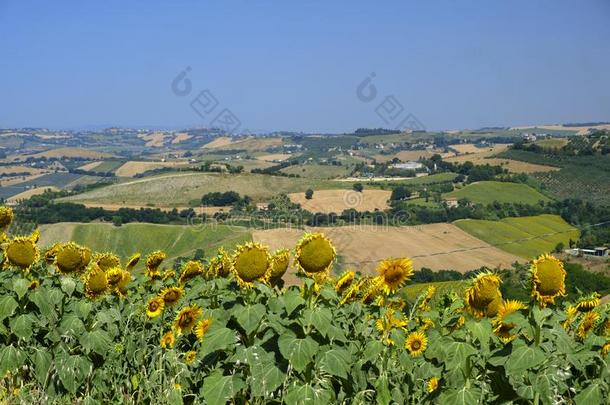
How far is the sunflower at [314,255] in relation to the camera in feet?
16.3

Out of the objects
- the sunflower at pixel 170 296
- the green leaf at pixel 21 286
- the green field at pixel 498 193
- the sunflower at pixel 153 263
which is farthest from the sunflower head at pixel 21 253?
the green field at pixel 498 193

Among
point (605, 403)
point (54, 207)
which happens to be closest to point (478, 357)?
point (605, 403)

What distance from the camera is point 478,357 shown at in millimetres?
4945

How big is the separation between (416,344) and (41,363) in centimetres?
404

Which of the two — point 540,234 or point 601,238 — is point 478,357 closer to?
point 601,238

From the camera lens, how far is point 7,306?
635cm

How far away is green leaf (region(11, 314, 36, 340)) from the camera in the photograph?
627 centimetres

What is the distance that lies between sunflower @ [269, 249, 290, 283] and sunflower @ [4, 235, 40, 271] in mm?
2992

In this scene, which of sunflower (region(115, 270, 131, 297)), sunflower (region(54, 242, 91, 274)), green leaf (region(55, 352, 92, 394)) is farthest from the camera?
sunflower (region(115, 270, 131, 297))

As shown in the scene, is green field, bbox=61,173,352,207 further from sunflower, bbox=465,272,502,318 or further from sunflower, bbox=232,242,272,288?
sunflower, bbox=465,272,502,318

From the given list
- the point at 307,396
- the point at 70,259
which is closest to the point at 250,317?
the point at 307,396

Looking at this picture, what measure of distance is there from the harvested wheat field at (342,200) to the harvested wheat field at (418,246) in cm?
3230

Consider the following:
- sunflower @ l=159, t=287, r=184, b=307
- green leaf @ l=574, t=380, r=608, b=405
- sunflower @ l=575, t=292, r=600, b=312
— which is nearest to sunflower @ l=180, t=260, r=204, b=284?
sunflower @ l=159, t=287, r=184, b=307

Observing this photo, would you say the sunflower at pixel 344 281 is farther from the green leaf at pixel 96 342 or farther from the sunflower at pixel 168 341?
the green leaf at pixel 96 342
